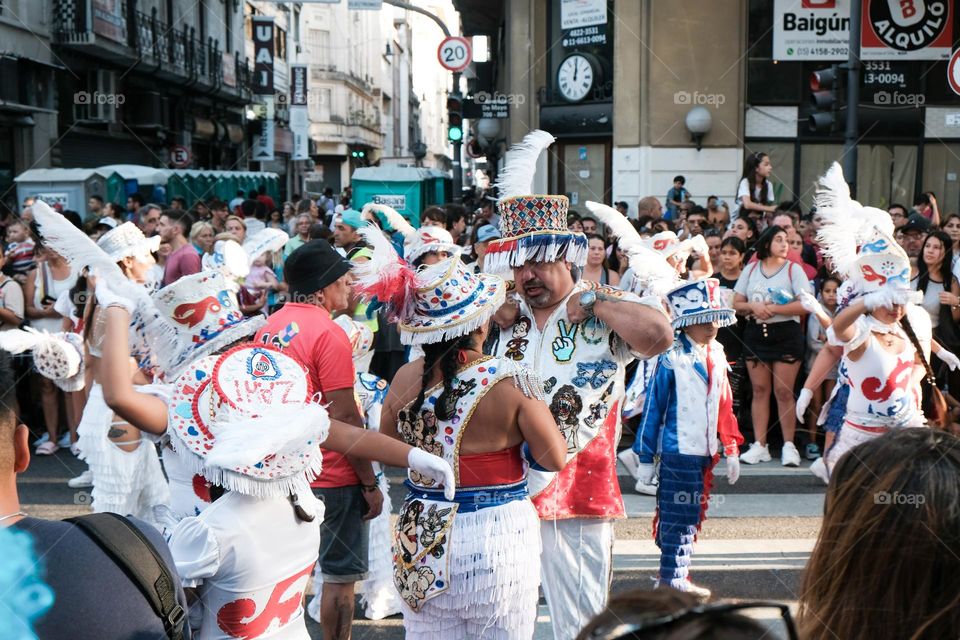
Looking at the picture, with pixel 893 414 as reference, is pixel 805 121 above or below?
above

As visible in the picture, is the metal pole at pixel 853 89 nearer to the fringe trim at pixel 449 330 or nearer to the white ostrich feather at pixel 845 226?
the white ostrich feather at pixel 845 226

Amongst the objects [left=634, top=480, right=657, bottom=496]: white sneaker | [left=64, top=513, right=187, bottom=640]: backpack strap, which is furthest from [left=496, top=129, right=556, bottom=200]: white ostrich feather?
[left=634, top=480, right=657, bottom=496]: white sneaker

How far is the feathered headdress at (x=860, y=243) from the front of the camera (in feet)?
17.8

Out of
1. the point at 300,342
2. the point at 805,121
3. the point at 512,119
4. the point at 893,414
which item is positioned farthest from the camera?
the point at 512,119

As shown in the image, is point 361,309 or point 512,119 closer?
point 361,309

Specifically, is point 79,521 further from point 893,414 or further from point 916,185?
point 916,185

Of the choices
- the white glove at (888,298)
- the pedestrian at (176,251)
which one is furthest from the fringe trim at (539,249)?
the pedestrian at (176,251)

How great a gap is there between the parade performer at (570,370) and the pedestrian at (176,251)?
5.83m

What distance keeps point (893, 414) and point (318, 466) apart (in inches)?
138

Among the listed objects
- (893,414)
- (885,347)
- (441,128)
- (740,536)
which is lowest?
(740,536)

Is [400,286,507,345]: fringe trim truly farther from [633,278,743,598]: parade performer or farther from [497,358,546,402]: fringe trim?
[633,278,743,598]: parade performer

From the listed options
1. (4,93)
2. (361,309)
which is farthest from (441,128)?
(361,309)

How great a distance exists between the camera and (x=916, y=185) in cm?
1855

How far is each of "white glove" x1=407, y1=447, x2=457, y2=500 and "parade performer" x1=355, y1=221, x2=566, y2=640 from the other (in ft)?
0.52
